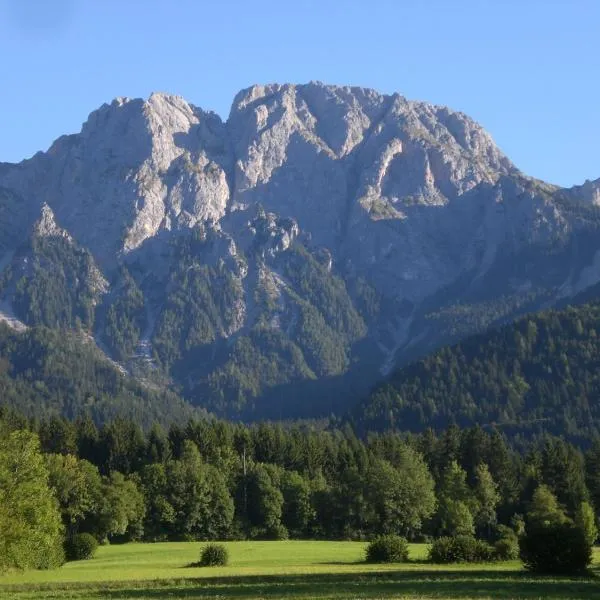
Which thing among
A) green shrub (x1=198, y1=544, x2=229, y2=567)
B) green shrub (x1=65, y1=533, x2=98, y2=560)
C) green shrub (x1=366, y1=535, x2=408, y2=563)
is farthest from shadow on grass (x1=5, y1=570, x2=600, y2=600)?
green shrub (x1=65, y1=533, x2=98, y2=560)

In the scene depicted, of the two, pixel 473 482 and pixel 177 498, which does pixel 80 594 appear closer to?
pixel 177 498

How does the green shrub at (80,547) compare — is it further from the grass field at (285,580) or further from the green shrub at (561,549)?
the green shrub at (561,549)

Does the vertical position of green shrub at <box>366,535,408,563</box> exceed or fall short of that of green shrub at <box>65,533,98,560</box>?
it falls short

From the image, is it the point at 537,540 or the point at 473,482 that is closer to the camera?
the point at 537,540

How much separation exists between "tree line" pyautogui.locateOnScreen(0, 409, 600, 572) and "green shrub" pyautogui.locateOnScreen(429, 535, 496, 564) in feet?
157

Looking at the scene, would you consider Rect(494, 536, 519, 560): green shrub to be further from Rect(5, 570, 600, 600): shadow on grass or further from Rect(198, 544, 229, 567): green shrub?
Rect(198, 544, 229, 567): green shrub

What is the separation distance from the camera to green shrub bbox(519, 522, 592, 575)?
77562mm

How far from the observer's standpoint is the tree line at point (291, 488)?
144m

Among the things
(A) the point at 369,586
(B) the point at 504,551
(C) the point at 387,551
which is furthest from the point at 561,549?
(C) the point at 387,551

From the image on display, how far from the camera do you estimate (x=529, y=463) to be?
178 metres

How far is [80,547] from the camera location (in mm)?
113750

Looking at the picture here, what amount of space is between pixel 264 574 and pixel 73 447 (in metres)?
111

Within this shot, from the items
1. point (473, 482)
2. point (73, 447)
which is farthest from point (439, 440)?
point (73, 447)

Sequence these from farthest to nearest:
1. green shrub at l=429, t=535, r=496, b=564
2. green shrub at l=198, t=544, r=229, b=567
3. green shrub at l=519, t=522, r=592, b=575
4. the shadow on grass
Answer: green shrub at l=198, t=544, r=229, b=567
green shrub at l=429, t=535, r=496, b=564
green shrub at l=519, t=522, r=592, b=575
the shadow on grass
